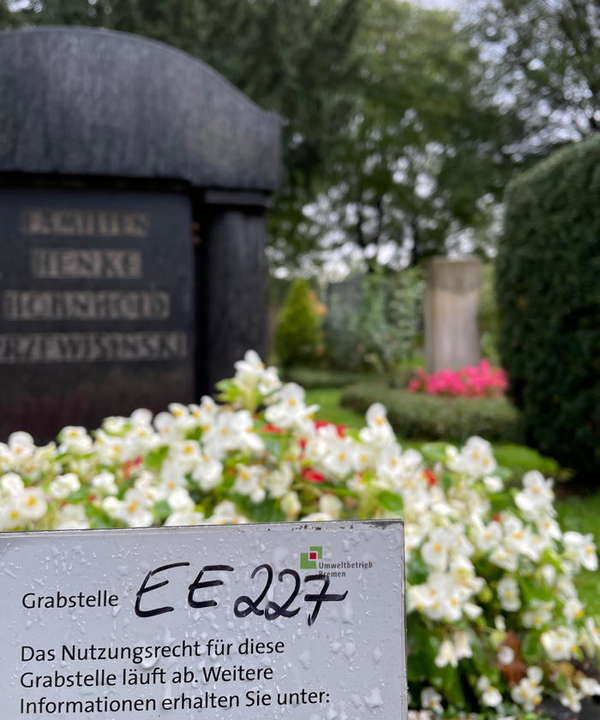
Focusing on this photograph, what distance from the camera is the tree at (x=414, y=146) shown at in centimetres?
1692

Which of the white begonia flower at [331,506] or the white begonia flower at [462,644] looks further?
the white begonia flower at [331,506]

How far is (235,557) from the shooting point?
947 millimetres

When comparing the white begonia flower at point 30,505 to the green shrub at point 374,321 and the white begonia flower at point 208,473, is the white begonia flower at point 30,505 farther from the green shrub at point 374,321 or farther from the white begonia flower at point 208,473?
the green shrub at point 374,321

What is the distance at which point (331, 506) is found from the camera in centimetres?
190

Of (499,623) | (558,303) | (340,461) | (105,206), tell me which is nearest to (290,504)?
(340,461)

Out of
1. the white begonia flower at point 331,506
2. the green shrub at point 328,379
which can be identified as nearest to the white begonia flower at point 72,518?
the white begonia flower at point 331,506

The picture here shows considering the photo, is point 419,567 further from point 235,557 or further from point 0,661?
point 0,661

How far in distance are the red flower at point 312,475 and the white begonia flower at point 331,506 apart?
0.10 metres

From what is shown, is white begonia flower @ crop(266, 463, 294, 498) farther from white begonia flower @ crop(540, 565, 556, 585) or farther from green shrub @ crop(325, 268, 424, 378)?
green shrub @ crop(325, 268, 424, 378)

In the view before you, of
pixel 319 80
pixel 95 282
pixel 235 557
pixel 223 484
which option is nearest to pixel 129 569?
pixel 235 557

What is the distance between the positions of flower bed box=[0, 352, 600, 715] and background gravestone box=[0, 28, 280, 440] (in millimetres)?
1660

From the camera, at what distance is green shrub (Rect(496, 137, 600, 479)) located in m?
4.43

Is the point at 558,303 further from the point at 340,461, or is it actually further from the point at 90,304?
the point at 340,461

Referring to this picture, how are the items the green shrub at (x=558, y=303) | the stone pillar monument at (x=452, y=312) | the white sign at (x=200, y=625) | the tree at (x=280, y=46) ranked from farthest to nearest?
the tree at (x=280, y=46) < the stone pillar monument at (x=452, y=312) < the green shrub at (x=558, y=303) < the white sign at (x=200, y=625)
